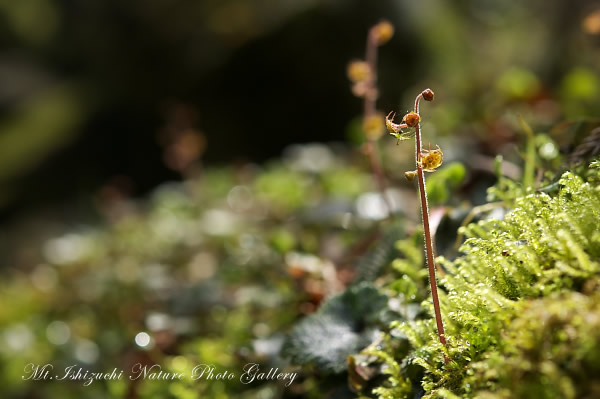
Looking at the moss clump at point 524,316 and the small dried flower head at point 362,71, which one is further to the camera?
the small dried flower head at point 362,71

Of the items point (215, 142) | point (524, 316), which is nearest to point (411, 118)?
point (524, 316)

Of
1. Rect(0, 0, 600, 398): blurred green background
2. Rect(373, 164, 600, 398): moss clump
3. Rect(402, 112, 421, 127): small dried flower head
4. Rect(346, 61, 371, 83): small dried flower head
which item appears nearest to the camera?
Rect(373, 164, 600, 398): moss clump

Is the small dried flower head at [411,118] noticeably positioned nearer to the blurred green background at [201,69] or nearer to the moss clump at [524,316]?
the moss clump at [524,316]

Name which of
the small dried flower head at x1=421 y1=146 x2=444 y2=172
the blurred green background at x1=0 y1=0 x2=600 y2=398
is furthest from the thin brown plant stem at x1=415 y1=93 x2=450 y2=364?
the blurred green background at x1=0 y1=0 x2=600 y2=398

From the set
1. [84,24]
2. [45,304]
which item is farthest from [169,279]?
[84,24]

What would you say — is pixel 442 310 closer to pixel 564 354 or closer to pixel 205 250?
→ pixel 564 354

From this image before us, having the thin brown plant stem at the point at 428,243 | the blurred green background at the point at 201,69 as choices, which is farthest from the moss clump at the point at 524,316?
the blurred green background at the point at 201,69

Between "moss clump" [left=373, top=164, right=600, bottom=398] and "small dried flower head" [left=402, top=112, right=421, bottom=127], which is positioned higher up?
"small dried flower head" [left=402, top=112, right=421, bottom=127]

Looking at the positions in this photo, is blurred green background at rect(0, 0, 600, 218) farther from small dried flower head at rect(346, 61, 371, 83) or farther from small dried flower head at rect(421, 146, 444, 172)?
small dried flower head at rect(421, 146, 444, 172)

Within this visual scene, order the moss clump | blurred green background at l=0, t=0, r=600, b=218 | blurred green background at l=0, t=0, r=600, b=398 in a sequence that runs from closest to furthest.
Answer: the moss clump
blurred green background at l=0, t=0, r=600, b=398
blurred green background at l=0, t=0, r=600, b=218
